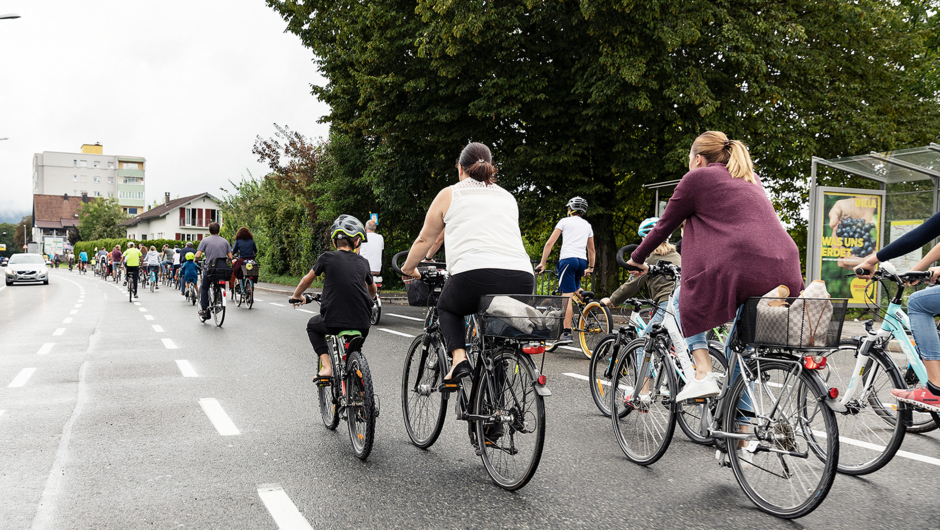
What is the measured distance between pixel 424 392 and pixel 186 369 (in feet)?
14.8

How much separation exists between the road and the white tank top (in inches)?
48.5

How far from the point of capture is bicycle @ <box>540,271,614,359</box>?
848cm

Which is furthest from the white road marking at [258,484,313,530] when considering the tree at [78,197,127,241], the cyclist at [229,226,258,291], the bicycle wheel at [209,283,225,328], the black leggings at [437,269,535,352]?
the tree at [78,197,127,241]

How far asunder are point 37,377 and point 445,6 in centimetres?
932

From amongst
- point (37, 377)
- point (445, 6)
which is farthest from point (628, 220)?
point (37, 377)

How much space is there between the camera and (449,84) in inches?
607

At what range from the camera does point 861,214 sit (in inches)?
500

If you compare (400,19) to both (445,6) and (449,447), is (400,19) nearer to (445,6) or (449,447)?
(445,6)

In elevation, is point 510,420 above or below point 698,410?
above

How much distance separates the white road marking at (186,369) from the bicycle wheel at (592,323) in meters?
4.57

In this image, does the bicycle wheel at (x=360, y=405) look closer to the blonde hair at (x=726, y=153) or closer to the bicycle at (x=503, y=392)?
the bicycle at (x=503, y=392)

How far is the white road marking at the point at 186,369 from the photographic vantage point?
7617 mm

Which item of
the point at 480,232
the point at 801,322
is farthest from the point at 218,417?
the point at 801,322

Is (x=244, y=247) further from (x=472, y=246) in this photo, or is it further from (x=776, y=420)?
(x=776, y=420)
